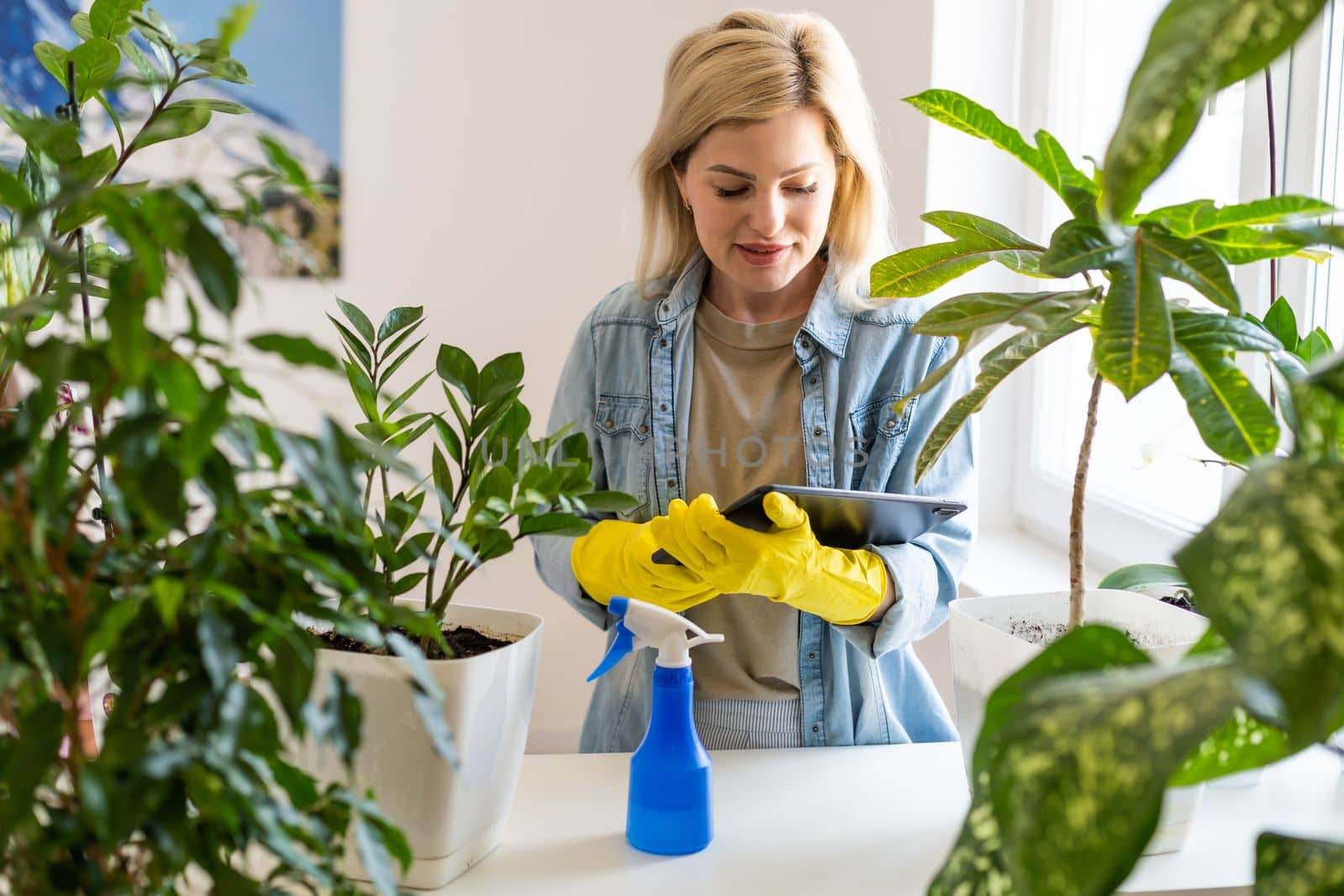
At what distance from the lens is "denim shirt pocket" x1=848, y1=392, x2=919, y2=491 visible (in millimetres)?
1433

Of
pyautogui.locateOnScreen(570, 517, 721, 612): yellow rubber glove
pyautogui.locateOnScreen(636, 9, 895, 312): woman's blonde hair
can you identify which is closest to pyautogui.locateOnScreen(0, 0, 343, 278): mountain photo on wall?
pyautogui.locateOnScreen(636, 9, 895, 312): woman's blonde hair

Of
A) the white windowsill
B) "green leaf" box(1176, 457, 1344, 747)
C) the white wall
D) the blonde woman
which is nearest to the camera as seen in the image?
"green leaf" box(1176, 457, 1344, 747)

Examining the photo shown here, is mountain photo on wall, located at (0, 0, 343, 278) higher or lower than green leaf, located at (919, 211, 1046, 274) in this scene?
higher

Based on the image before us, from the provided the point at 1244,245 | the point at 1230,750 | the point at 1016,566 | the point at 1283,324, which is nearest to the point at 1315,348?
the point at 1283,324

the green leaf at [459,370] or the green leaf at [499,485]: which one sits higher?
the green leaf at [459,370]

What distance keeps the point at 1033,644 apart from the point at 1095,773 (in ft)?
1.77

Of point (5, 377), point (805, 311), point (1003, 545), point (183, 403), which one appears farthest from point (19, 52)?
point (183, 403)

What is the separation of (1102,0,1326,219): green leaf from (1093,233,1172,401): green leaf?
0.27 meters

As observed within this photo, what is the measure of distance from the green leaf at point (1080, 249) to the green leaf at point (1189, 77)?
303 mm

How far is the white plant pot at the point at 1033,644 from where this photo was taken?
882 mm

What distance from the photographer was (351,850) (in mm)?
875

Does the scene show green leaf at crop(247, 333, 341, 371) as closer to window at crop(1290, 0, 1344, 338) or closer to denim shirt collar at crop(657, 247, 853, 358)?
denim shirt collar at crop(657, 247, 853, 358)

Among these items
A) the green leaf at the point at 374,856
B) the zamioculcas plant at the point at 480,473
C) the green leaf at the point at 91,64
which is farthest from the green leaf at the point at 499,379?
the green leaf at the point at 374,856

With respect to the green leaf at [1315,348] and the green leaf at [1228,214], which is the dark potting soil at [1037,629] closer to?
the green leaf at [1315,348]
